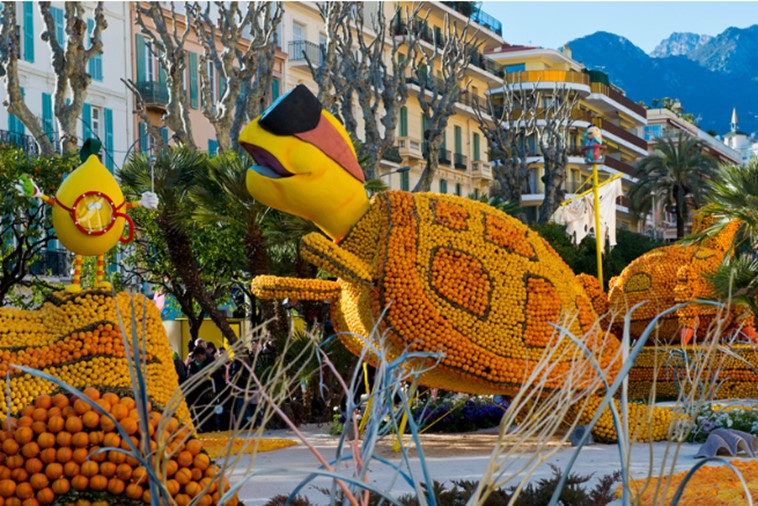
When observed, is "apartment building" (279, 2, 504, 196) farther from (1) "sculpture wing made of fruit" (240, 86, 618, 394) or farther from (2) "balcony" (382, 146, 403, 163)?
(1) "sculpture wing made of fruit" (240, 86, 618, 394)

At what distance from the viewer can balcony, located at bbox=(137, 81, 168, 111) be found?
32.1 metres

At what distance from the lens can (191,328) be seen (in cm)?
2650

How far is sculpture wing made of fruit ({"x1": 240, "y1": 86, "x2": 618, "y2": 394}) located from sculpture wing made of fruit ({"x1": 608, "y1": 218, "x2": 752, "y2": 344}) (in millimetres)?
5694

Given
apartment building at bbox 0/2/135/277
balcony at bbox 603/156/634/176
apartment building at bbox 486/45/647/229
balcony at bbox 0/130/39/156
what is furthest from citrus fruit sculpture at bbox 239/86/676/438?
balcony at bbox 603/156/634/176

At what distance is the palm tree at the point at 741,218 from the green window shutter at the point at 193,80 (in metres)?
21.7

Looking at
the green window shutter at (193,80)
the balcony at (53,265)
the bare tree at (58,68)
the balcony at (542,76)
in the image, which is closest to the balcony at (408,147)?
the green window shutter at (193,80)

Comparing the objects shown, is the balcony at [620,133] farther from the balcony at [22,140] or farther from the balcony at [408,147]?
the balcony at [22,140]

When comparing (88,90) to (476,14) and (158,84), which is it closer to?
(158,84)

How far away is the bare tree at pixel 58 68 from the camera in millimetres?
21531

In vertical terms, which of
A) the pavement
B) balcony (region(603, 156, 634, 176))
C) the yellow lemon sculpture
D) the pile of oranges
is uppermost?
balcony (region(603, 156, 634, 176))

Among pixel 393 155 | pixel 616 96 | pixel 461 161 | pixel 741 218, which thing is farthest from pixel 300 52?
pixel 616 96

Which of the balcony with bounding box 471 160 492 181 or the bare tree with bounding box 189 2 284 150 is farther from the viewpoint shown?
the balcony with bounding box 471 160 492 181

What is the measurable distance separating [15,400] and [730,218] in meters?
10.8

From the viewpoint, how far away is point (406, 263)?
10.1 m
